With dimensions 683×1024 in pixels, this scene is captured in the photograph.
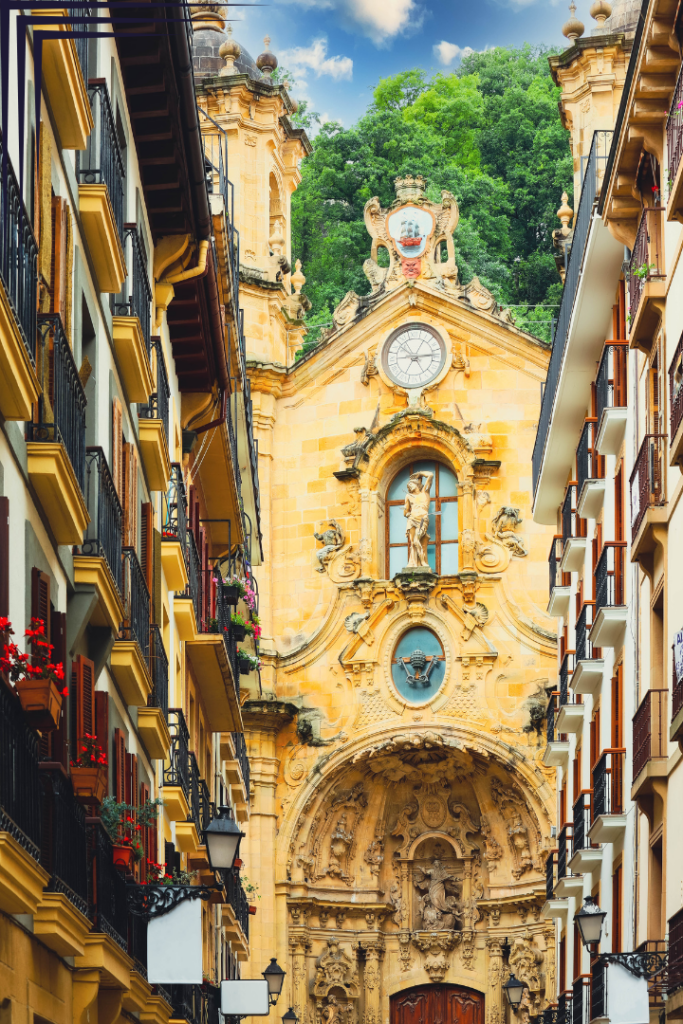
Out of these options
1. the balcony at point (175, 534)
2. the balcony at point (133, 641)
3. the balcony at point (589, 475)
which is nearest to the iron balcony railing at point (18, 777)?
the balcony at point (133, 641)

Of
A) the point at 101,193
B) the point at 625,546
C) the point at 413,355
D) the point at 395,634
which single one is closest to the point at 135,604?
the point at 101,193

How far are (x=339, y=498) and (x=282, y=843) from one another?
8.43 metres

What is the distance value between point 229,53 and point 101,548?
3456cm

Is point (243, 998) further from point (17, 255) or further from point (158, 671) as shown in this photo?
point (17, 255)

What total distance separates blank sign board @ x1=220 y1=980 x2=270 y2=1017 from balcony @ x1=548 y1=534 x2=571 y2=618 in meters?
11.7

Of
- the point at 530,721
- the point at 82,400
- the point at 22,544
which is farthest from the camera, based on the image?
the point at 530,721

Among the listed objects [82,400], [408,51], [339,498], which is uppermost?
[408,51]

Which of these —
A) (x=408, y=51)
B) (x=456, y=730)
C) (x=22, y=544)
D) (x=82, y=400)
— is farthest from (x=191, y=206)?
(x=408, y=51)

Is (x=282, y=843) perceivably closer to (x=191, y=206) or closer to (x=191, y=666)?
(x=191, y=666)

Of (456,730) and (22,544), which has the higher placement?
(456,730)

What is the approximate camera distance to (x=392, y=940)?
46594mm

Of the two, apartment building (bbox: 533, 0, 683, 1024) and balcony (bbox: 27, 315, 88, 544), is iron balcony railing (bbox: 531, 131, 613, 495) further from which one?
balcony (bbox: 27, 315, 88, 544)

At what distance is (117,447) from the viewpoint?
59.6ft

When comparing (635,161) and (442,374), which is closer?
(635,161)
